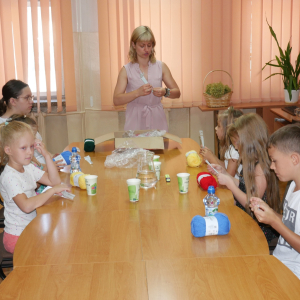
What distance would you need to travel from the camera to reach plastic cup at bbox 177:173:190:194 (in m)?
1.87

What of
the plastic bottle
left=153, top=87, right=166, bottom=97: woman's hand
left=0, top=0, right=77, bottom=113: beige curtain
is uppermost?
left=0, top=0, right=77, bottom=113: beige curtain

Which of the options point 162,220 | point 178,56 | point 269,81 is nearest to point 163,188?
point 162,220

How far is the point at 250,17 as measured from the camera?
14.1 ft

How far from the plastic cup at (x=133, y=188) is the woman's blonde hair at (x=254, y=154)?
0.54 metres

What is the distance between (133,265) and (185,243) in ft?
0.74

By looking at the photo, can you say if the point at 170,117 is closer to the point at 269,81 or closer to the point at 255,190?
the point at 269,81

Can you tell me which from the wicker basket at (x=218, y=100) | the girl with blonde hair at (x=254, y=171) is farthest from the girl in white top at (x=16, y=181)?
the wicker basket at (x=218, y=100)

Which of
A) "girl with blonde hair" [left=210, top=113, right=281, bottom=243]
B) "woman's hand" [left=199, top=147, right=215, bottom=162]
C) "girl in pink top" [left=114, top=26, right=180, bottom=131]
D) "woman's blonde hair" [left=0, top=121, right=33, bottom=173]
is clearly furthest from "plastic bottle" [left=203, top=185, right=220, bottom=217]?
"girl in pink top" [left=114, top=26, right=180, bottom=131]

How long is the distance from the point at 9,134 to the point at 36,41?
2.51 metres

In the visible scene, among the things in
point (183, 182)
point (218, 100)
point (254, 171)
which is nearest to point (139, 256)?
point (183, 182)

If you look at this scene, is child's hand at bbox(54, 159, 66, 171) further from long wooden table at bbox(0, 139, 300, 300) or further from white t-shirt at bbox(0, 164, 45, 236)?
long wooden table at bbox(0, 139, 300, 300)

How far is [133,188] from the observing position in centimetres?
178

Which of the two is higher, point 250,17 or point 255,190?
point 250,17

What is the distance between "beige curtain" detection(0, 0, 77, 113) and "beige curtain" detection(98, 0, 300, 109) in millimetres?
356
